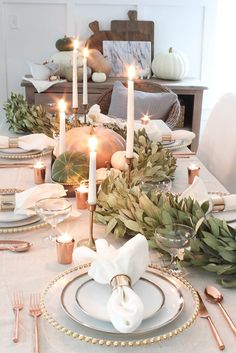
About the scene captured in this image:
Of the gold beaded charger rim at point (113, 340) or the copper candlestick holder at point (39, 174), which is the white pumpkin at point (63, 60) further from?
the gold beaded charger rim at point (113, 340)

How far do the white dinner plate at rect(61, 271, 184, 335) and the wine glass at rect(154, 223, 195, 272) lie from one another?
7 cm

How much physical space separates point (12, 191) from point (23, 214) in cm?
22

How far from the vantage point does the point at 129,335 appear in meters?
0.86

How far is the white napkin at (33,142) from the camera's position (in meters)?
1.96

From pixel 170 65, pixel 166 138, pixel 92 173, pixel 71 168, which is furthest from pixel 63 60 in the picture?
pixel 92 173

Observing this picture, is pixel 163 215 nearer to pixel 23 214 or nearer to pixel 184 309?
pixel 184 309

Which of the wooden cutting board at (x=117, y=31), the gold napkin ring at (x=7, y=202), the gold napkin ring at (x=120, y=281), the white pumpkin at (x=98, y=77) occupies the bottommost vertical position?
the gold napkin ring at (x=7, y=202)

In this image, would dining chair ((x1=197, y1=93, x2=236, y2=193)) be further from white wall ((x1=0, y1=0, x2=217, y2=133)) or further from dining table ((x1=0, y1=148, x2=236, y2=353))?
white wall ((x1=0, y1=0, x2=217, y2=133))

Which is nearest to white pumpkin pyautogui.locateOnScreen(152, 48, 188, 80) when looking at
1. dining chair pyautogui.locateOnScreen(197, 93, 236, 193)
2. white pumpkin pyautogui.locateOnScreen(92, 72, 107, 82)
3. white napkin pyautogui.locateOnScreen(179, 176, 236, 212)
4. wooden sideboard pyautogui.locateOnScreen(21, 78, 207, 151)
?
wooden sideboard pyautogui.locateOnScreen(21, 78, 207, 151)

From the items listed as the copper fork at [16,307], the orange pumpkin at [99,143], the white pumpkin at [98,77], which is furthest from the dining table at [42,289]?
the white pumpkin at [98,77]

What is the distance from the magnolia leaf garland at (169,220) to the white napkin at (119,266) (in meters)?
0.13

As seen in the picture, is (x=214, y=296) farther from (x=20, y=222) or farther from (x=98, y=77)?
(x=98, y=77)

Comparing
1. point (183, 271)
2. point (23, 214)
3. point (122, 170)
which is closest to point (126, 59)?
point (122, 170)

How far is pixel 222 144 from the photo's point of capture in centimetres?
221
